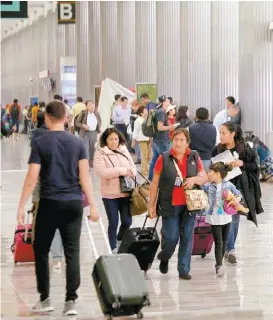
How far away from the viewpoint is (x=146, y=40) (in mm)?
37062

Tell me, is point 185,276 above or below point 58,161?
below

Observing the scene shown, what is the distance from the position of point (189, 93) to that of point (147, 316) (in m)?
22.7

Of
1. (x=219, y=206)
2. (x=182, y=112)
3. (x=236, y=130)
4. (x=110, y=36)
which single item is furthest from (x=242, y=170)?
(x=110, y=36)

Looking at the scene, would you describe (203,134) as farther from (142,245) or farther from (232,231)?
(142,245)

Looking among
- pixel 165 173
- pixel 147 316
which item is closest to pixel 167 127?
pixel 165 173

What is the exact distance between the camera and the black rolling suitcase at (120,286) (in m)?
7.27

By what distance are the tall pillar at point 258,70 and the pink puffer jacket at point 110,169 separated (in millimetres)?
11779

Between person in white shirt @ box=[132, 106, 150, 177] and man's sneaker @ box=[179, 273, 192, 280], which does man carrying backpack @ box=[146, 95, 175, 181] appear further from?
man's sneaker @ box=[179, 273, 192, 280]

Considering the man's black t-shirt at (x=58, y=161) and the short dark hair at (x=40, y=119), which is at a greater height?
the short dark hair at (x=40, y=119)

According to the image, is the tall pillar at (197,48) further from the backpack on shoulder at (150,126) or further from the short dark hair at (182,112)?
the short dark hair at (182,112)

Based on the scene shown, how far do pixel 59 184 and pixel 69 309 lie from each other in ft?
3.37

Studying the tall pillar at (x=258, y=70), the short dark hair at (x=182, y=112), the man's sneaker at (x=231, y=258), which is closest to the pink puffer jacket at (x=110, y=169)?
the man's sneaker at (x=231, y=258)

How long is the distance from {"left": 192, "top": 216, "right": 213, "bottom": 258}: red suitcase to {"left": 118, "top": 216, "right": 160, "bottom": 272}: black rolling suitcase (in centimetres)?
93

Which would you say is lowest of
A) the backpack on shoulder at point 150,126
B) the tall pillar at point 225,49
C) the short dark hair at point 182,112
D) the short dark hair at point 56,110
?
the backpack on shoulder at point 150,126
